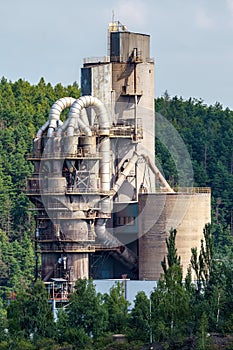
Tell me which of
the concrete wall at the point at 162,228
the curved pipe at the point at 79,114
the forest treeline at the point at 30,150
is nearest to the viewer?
the curved pipe at the point at 79,114

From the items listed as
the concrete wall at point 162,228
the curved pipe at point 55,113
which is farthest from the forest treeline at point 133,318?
the curved pipe at point 55,113

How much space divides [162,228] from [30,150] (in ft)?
154

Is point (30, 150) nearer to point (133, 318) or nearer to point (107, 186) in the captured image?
point (107, 186)

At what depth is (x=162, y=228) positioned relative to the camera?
96.4 m

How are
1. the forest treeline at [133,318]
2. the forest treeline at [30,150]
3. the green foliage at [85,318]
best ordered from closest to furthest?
the forest treeline at [133,318], the green foliage at [85,318], the forest treeline at [30,150]

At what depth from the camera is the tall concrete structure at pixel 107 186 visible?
95.0 meters

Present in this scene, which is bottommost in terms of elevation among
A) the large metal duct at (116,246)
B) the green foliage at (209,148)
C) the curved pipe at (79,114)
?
the large metal duct at (116,246)

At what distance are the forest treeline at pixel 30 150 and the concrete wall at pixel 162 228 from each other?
76.7 feet

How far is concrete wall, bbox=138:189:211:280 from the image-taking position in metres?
96.2

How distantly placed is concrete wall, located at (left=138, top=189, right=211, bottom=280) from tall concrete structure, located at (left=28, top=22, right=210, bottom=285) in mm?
56

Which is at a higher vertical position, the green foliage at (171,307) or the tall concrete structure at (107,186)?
the tall concrete structure at (107,186)

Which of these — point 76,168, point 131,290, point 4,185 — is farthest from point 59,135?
point 4,185

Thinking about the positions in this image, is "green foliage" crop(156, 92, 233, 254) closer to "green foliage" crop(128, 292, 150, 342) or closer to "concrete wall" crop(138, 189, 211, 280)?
"concrete wall" crop(138, 189, 211, 280)

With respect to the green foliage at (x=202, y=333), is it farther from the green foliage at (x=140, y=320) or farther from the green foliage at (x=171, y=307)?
the green foliage at (x=140, y=320)
